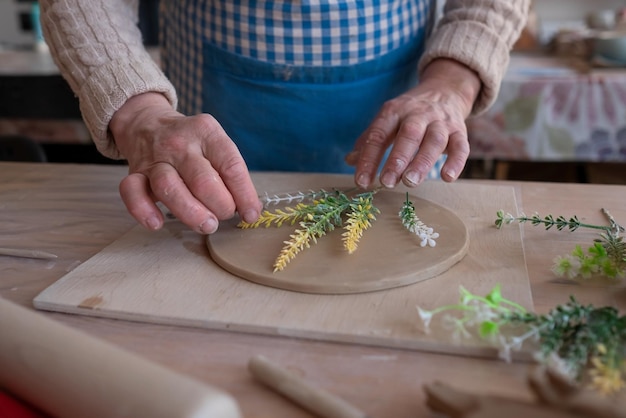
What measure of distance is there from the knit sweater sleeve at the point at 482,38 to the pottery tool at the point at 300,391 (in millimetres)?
725

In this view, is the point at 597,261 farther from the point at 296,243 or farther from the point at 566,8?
the point at 566,8

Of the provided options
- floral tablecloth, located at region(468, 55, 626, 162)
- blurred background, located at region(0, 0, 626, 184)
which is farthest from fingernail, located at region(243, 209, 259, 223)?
floral tablecloth, located at region(468, 55, 626, 162)

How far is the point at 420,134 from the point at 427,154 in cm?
4

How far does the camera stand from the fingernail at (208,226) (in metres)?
0.79

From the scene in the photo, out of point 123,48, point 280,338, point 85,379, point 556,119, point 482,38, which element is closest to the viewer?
point 85,379

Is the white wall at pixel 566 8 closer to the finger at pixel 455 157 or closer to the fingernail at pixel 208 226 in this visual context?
the finger at pixel 455 157

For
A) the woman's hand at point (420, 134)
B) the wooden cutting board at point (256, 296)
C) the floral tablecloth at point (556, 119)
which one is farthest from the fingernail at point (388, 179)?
the floral tablecloth at point (556, 119)

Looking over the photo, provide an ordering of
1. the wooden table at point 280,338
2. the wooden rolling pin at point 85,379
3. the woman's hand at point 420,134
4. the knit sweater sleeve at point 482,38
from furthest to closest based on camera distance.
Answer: the knit sweater sleeve at point 482,38 → the woman's hand at point 420,134 → the wooden table at point 280,338 → the wooden rolling pin at point 85,379

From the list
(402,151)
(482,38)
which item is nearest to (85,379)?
(402,151)

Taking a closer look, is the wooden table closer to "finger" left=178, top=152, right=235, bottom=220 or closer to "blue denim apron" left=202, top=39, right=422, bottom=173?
"finger" left=178, top=152, right=235, bottom=220

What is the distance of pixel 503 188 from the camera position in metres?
1.00

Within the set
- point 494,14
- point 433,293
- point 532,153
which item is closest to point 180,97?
point 494,14

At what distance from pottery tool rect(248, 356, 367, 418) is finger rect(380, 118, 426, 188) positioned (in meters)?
0.40

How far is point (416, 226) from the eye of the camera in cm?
80
